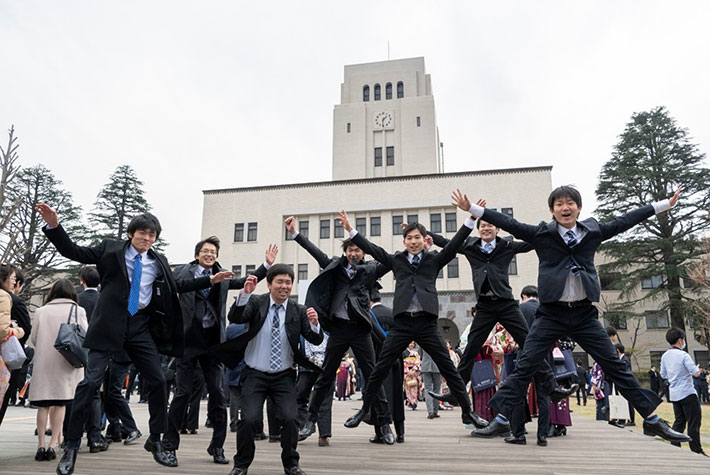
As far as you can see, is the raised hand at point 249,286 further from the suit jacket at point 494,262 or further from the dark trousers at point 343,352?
the suit jacket at point 494,262

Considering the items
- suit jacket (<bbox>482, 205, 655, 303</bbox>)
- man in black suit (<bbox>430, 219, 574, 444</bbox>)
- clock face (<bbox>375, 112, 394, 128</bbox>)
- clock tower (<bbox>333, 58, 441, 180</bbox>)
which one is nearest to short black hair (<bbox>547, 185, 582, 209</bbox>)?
suit jacket (<bbox>482, 205, 655, 303</bbox>)

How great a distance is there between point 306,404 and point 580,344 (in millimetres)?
3824

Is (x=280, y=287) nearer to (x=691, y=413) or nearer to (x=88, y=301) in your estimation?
(x=88, y=301)

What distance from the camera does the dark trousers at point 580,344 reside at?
452 cm

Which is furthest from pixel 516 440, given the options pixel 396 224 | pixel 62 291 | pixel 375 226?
pixel 375 226

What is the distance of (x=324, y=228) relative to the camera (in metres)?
40.9

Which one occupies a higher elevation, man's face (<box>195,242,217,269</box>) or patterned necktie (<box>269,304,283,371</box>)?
man's face (<box>195,242,217,269</box>)

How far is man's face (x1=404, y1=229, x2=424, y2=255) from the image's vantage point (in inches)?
239

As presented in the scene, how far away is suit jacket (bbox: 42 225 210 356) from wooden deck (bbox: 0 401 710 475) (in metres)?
1.16

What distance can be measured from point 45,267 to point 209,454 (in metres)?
39.0

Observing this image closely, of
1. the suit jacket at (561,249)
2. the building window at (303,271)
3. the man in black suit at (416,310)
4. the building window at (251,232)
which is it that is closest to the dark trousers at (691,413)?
the man in black suit at (416,310)

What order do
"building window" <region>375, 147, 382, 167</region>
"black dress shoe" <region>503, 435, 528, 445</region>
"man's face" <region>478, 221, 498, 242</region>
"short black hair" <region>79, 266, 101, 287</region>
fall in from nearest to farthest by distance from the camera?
"black dress shoe" <region>503, 435, 528, 445</region>
"man's face" <region>478, 221, 498, 242</region>
"short black hair" <region>79, 266, 101, 287</region>
"building window" <region>375, 147, 382, 167</region>

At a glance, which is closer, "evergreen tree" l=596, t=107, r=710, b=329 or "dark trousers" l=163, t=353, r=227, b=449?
"dark trousers" l=163, t=353, r=227, b=449

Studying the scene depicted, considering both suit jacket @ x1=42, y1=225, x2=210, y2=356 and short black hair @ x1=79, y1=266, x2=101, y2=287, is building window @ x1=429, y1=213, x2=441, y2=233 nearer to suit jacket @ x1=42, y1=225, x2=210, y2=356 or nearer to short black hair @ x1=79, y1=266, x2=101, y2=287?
short black hair @ x1=79, y1=266, x2=101, y2=287
